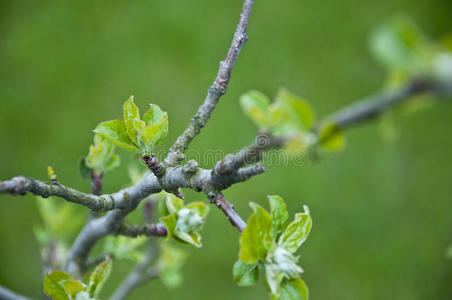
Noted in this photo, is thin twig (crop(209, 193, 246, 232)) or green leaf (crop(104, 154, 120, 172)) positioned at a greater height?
green leaf (crop(104, 154, 120, 172))

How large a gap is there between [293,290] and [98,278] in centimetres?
21

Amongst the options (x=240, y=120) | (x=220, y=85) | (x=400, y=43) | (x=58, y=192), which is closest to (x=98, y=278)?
(x=58, y=192)

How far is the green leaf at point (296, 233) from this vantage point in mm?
366

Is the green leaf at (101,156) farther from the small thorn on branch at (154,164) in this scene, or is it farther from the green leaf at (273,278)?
the green leaf at (273,278)

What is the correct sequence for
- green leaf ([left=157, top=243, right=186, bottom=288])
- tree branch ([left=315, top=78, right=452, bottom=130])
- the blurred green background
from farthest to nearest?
the blurred green background < green leaf ([left=157, top=243, right=186, bottom=288]) < tree branch ([left=315, top=78, right=452, bottom=130])

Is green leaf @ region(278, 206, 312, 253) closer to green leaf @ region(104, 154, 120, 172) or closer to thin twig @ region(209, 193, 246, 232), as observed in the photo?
thin twig @ region(209, 193, 246, 232)

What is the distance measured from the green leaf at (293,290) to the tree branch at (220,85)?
16 cm

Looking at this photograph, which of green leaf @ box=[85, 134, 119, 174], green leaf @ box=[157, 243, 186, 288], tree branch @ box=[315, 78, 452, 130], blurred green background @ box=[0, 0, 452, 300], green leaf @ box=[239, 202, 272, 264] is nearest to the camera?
tree branch @ box=[315, 78, 452, 130]

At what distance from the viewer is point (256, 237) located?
1.10 ft

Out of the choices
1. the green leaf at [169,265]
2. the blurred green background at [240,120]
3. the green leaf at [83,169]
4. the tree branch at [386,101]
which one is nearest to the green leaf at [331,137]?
the tree branch at [386,101]

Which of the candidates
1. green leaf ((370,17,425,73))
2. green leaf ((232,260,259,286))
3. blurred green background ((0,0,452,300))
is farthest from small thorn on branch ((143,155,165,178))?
blurred green background ((0,0,452,300))

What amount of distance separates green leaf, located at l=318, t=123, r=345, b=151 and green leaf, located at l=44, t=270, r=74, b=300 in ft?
1.00

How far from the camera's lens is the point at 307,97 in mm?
1480

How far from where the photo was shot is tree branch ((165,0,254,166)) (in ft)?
1.27
